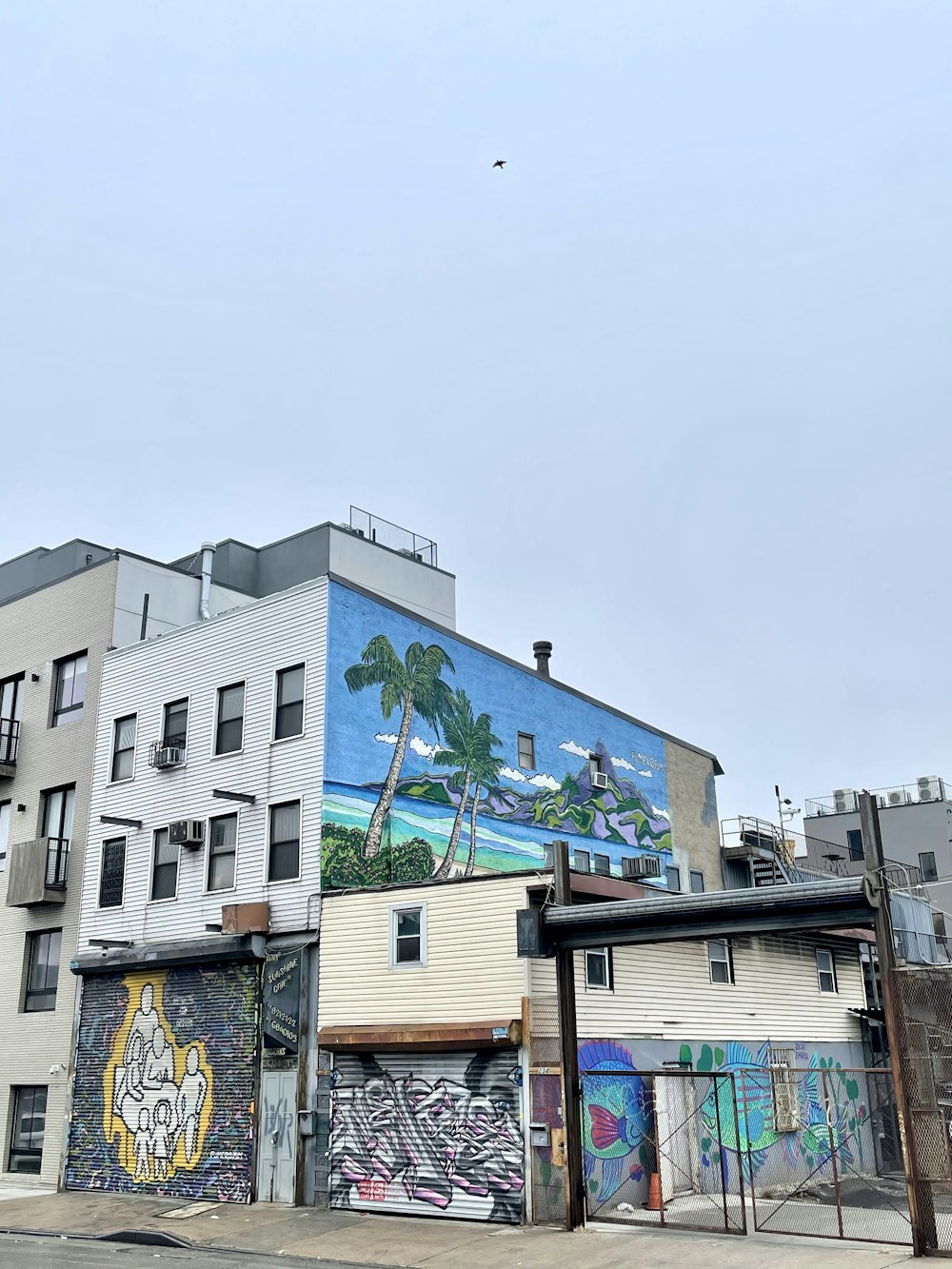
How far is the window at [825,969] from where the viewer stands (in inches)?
1135

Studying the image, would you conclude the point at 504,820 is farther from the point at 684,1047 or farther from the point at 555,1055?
the point at 555,1055

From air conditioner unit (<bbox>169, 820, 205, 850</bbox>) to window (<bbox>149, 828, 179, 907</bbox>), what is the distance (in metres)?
0.70

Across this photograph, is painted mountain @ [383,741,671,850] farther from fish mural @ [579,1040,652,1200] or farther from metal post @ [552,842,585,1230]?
metal post @ [552,842,585,1230]

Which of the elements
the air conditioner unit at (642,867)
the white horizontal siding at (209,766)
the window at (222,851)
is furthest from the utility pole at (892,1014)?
the air conditioner unit at (642,867)

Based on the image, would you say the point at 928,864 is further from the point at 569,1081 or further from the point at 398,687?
the point at 569,1081

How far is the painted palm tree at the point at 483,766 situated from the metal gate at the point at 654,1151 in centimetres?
837

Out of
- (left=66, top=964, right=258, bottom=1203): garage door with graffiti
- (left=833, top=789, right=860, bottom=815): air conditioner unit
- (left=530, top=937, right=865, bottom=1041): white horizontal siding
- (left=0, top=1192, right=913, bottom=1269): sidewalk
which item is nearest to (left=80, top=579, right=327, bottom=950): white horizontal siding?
(left=66, top=964, right=258, bottom=1203): garage door with graffiti

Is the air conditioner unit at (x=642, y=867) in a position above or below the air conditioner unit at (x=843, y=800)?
below

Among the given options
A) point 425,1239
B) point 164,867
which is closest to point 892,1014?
point 425,1239

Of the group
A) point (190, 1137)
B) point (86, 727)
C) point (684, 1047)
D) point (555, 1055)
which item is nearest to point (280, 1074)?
point (190, 1137)

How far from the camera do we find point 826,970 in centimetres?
2911

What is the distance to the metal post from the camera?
18.4 meters

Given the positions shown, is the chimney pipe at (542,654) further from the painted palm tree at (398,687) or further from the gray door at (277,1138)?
the gray door at (277,1138)

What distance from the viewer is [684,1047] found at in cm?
2345
